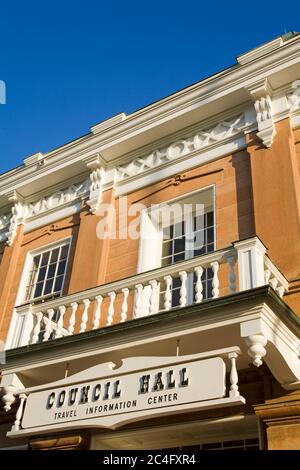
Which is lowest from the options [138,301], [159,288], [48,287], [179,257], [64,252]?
[138,301]

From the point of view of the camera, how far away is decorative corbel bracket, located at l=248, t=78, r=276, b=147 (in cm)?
900

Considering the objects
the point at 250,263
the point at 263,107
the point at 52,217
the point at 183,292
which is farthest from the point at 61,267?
the point at 250,263

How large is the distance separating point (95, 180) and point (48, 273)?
220 cm

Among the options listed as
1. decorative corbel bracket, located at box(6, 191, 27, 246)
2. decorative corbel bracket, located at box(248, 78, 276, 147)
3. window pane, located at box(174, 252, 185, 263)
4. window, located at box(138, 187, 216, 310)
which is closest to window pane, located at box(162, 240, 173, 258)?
window, located at box(138, 187, 216, 310)

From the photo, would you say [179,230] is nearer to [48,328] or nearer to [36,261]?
[48,328]

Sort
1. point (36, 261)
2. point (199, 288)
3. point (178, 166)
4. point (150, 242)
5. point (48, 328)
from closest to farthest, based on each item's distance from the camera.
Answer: point (199, 288), point (48, 328), point (150, 242), point (178, 166), point (36, 261)

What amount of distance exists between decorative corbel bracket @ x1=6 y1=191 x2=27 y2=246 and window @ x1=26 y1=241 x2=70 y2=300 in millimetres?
848

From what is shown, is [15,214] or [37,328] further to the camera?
[15,214]

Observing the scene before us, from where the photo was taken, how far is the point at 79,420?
20.6 feet

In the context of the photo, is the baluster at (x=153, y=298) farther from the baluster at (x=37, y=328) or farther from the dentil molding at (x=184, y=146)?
the dentil molding at (x=184, y=146)

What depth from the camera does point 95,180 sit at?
36.3 ft

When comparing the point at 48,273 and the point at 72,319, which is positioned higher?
the point at 48,273

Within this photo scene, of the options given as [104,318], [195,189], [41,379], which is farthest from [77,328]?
[195,189]

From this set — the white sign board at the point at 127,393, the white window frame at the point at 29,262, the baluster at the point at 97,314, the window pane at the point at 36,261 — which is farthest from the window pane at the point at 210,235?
the window pane at the point at 36,261
